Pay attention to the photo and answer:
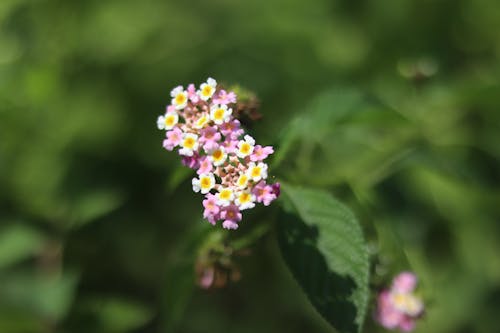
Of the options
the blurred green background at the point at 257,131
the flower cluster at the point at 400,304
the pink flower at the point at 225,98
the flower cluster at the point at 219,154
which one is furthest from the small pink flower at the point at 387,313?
the pink flower at the point at 225,98

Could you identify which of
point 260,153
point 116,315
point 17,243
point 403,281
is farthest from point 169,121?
point 17,243

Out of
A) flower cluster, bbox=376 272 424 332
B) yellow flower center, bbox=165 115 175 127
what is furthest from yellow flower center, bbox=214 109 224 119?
flower cluster, bbox=376 272 424 332

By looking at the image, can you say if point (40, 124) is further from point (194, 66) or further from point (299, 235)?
point (299, 235)

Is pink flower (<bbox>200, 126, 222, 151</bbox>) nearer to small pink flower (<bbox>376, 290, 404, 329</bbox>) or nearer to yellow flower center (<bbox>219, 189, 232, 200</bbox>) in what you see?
yellow flower center (<bbox>219, 189, 232, 200</bbox>)

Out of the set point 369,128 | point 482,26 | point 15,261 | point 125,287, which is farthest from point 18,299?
point 482,26

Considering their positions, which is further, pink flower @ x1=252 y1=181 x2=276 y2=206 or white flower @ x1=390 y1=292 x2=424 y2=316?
white flower @ x1=390 y1=292 x2=424 y2=316

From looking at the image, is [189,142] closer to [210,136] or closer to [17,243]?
[210,136]
